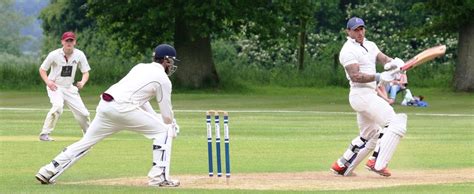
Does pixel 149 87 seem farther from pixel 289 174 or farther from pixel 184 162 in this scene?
pixel 184 162

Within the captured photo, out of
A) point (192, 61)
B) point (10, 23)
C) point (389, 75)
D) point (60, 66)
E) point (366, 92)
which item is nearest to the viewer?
point (389, 75)

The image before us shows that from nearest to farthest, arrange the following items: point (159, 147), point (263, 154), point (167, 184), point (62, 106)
→ 1. point (159, 147)
2. point (167, 184)
3. point (263, 154)
4. point (62, 106)

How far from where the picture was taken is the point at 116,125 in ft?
46.4

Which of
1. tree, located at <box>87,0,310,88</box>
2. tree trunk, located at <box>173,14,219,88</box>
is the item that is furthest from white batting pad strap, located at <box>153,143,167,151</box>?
tree trunk, located at <box>173,14,219,88</box>

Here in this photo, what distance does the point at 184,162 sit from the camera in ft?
59.1

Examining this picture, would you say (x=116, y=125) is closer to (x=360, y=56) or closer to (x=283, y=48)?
(x=360, y=56)

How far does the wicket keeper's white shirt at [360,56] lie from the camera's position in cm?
1532

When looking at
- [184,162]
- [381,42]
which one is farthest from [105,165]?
[381,42]

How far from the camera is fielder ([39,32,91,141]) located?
21844mm

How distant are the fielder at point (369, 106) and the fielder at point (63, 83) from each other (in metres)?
7.33

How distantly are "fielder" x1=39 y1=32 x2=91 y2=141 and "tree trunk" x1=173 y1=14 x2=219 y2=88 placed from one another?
73.7ft

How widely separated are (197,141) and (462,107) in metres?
16.0

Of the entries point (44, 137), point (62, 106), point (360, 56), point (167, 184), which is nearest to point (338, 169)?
point (360, 56)

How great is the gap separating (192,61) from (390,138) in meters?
30.1
